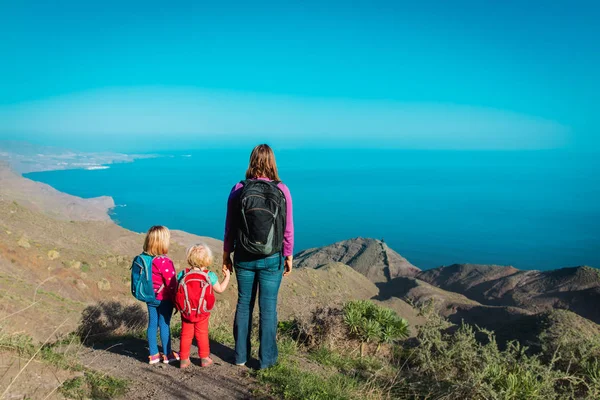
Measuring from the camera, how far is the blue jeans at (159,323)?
3997 mm

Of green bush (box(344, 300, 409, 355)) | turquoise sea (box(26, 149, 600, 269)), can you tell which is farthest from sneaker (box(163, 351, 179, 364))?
turquoise sea (box(26, 149, 600, 269))

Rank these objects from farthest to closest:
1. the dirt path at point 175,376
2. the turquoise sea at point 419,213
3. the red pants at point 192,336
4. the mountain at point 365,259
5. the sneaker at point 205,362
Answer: the turquoise sea at point 419,213 → the mountain at point 365,259 → the sneaker at point 205,362 → the red pants at point 192,336 → the dirt path at point 175,376

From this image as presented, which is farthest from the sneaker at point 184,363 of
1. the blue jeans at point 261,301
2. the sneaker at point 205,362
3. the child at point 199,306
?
the blue jeans at point 261,301

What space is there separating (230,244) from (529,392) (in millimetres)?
2776

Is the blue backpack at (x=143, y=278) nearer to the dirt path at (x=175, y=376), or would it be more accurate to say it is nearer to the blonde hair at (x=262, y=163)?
the dirt path at (x=175, y=376)

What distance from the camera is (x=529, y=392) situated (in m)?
3.42

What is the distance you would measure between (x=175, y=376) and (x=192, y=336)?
1.18 feet

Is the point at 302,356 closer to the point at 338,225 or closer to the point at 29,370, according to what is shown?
the point at 29,370

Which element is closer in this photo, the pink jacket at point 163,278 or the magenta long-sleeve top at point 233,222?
the magenta long-sleeve top at point 233,222

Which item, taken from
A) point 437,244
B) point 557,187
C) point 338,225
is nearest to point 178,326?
point 437,244

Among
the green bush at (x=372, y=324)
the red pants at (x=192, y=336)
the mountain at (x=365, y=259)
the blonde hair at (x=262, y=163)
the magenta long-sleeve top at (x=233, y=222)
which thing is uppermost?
the blonde hair at (x=262, y=163)

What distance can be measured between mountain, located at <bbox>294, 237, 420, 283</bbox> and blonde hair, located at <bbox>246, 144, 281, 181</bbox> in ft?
133

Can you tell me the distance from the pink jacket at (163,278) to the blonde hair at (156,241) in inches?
2.9

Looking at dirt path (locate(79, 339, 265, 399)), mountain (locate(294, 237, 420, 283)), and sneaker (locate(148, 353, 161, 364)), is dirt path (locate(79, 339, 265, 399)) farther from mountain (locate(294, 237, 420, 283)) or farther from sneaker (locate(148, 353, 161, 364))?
mountain (locate(294, 237, 420, 283))
